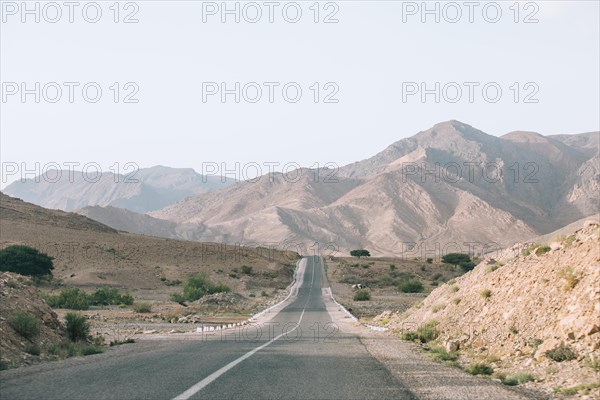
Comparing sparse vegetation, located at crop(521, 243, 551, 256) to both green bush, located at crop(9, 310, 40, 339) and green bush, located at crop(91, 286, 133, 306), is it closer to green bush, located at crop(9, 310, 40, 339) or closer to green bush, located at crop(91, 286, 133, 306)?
green bush, located at crop(9, 310, 40, 339)

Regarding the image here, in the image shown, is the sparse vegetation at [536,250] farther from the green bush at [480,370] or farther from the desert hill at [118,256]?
the desert hill at [118,256]

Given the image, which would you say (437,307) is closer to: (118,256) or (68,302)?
(68,302)

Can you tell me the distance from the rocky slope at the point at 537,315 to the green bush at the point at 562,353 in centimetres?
6

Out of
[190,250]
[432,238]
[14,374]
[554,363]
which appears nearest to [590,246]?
[554,363]

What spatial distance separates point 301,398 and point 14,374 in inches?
236

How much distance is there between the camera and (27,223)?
108 meters

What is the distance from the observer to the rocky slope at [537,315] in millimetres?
13867

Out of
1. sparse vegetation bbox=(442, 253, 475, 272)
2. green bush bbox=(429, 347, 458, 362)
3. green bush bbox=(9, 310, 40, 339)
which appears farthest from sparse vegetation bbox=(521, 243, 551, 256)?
sparse vegetation bbox=(442, 253, 475, 272)

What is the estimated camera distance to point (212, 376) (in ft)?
41.0

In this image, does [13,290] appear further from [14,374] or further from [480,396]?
[480,396]

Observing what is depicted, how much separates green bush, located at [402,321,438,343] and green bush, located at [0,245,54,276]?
57.9 metres

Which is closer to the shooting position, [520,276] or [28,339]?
[28,339]

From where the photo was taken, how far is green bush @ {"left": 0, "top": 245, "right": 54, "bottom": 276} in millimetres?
72562

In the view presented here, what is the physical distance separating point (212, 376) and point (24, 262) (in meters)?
66.6
